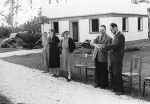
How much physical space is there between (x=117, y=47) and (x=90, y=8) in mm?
19494

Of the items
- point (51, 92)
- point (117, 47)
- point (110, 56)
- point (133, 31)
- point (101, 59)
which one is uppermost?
point (133, 31)

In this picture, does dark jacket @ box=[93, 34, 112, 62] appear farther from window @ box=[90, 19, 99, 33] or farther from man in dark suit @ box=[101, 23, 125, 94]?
window @ box=[90, 19, 99, 33]

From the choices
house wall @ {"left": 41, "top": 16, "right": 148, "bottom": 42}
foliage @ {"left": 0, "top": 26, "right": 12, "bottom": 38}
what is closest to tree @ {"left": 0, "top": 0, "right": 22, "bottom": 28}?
house wall @ {"left": 41, "top": 16, "right": 148, "bottom": 42}

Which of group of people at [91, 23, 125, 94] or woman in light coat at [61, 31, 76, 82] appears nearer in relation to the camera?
group of people at [91, 23, 125, 94]

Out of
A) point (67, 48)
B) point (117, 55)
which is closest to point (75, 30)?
point (67, 48)

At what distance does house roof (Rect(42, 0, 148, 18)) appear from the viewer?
27516 mm

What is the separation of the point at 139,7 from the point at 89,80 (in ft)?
73.6

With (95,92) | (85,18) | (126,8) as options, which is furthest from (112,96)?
(126,8)

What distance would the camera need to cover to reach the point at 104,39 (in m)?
9.92

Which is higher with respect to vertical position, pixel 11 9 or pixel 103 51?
pixel 11 9

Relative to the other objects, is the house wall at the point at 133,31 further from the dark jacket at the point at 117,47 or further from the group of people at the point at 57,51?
the dark jacket at the point at 117,47

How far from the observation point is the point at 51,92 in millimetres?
9523

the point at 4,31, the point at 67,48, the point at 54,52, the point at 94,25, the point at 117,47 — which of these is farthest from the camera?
the point at 4,31

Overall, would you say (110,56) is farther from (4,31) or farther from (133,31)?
(4,31)
